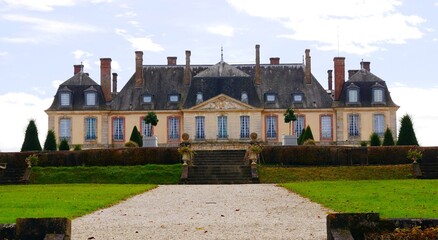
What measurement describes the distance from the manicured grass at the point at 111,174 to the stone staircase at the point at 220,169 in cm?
76

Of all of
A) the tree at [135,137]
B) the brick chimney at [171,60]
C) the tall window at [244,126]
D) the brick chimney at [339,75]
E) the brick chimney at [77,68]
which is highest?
the brick chimney at [171,60]

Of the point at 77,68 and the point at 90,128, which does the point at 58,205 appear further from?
the point at 77,68

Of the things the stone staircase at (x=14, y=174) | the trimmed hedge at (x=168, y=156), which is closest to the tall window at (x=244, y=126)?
the trimmed hedge at (x=168, y=156)

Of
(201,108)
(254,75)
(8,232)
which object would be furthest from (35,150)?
(8,232)

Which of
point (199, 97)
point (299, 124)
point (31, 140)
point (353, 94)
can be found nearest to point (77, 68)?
point (199, 97)

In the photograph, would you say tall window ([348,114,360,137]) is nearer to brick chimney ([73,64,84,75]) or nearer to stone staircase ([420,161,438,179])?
stone staircase ([420,161,438,179])

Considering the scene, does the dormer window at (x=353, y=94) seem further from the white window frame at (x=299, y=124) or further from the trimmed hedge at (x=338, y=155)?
the trimmed hedge at (x=338, y=155)

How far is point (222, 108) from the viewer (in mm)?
43750

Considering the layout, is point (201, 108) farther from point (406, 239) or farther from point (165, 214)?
point (406, 239)

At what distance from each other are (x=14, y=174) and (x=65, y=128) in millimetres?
13810

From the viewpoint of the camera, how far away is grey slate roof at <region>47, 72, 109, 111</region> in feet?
145

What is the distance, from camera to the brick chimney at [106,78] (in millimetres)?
44656

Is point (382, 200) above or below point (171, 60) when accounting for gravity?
below

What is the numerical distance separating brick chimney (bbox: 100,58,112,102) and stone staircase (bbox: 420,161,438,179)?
67.5 feet
